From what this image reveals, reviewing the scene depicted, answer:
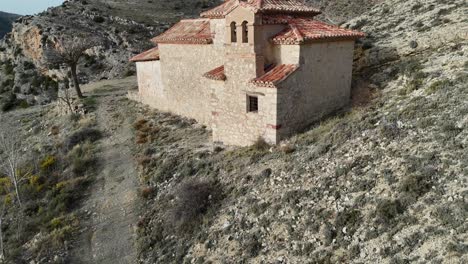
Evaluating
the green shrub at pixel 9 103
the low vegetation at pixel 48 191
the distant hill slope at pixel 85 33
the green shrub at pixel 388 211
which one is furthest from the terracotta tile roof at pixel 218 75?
the green shrub at pixel 9 103

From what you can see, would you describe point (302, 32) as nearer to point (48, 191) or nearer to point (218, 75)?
point (218, 75)

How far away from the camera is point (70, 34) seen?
48.0 m

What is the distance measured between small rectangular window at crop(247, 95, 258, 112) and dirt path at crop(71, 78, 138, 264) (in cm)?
690

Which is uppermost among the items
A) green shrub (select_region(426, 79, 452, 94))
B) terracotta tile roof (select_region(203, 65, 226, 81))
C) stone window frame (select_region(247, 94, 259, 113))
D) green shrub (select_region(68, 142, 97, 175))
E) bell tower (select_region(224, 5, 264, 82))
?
bell tower (select_region(224, 5, 264, 82))

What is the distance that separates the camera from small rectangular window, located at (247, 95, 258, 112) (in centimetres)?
1802

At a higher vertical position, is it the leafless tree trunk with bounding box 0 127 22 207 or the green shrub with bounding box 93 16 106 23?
the green shrub with bounding box 93 16 106 23

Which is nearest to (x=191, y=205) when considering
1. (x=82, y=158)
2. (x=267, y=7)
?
(x=267, y=7)

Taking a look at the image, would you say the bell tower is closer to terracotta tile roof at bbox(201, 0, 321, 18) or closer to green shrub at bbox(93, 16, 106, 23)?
terracotta tile roof at bbox(201, 0, 321, 18)

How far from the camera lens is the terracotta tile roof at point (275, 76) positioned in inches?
651

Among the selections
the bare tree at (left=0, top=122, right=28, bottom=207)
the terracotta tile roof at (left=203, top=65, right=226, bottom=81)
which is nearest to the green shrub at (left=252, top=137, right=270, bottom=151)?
the terracotta tile roof at (left=203, top=65, right=226, bottom=81)

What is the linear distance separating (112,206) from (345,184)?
36.6ft

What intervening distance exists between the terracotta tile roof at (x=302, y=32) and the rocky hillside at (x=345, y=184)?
362 centimetres

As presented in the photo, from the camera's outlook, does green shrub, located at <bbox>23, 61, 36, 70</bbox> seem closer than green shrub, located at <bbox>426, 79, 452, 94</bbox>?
No

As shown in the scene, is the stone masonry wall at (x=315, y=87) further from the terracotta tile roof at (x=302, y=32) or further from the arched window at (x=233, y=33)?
the arched window at (x=233, y=33)
